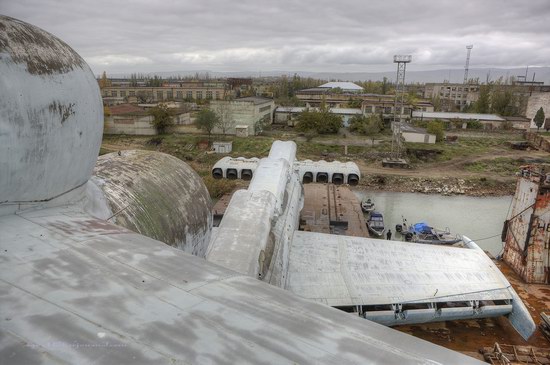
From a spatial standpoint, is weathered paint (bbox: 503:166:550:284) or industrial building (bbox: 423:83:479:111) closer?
weathered paint (bbox: 503:166:550:284)

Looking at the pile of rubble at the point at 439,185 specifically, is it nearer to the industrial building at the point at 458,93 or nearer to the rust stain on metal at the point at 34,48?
the rust stain on metal at the point at 34,48

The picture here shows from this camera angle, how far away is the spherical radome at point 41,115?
157 inches

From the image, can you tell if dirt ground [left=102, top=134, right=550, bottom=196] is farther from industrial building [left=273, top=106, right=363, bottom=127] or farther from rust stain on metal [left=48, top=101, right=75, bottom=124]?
rust stain on metal [left=48, top=101, right=75, bottom=124]

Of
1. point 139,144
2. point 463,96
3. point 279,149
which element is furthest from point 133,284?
point 463,96

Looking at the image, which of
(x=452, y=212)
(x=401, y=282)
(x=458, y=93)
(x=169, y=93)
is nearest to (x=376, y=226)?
(x=452, y=212)

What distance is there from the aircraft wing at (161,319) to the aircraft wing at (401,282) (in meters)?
11.9

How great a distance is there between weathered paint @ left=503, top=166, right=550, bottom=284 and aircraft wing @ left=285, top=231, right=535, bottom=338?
3.64 m

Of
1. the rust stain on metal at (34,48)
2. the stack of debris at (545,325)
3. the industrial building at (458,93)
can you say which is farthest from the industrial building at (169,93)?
the rust stain on metal at (34,48)

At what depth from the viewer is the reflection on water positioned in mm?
31000

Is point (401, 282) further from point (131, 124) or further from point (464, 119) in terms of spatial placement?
point (464, 119)

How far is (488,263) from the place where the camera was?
58.6 feet

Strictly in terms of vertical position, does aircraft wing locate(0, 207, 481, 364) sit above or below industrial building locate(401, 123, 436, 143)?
above

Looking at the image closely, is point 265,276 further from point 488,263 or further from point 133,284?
point 488,263

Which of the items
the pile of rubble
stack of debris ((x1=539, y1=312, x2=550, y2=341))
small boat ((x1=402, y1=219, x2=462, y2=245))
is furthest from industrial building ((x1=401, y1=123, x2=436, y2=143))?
stack of debris ((x1=539, y1=312, x2=550, y2=341))
